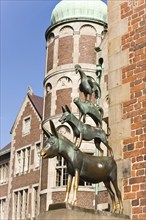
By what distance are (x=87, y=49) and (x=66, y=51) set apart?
3.61 feet

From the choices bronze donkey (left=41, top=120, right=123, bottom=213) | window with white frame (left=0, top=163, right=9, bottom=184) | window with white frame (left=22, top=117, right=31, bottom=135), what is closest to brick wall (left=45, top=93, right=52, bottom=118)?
window with white frame (left=22, top=117, right=31, bottom=135)

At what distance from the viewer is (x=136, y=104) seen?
7.09 meters

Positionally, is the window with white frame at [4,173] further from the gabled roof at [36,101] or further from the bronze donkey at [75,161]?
the bronze donkey at [75,161]

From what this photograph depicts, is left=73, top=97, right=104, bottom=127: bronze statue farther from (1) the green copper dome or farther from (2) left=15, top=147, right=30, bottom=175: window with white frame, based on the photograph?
(2) left=15, top=147, right=30, bottom=175: window with white frame

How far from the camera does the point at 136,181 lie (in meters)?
6.74

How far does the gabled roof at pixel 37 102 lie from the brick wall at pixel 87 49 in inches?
318

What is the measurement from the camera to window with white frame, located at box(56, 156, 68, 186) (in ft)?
71.4

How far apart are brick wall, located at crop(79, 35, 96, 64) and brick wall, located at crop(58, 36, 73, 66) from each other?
518mm

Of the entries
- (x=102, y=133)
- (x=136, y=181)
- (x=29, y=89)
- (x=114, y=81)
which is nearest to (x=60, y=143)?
(x=102, y=133)


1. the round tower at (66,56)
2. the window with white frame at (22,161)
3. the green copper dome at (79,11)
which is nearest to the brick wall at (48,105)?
the round tower at (66,56)

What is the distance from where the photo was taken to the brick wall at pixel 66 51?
22984 mm

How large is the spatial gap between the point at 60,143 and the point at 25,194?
25.0 m

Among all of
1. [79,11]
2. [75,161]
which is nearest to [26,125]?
[79,11]

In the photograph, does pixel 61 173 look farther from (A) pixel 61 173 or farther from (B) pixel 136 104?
(B) pixel 136 104
